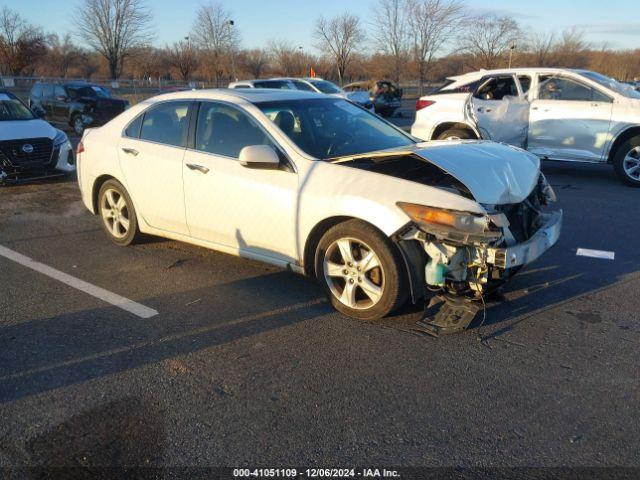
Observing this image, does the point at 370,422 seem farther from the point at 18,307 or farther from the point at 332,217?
the point at 18,307

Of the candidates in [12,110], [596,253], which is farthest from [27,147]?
[596,253]

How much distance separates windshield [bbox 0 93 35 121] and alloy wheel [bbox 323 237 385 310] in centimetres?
829

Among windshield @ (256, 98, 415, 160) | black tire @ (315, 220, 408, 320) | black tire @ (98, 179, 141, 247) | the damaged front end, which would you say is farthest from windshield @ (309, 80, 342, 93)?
the damaged front end

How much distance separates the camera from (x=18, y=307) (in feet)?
15.1

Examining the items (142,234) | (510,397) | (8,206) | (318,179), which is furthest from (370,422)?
(8,206)

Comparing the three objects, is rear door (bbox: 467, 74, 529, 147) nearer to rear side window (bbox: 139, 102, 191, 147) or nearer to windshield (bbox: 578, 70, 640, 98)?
windshield (bbox: 578, 70, 640, 98)

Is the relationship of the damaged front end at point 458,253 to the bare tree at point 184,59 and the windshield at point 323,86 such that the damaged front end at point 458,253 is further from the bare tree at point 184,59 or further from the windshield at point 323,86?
the bare tree at point 184,59

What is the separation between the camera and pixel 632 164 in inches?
352

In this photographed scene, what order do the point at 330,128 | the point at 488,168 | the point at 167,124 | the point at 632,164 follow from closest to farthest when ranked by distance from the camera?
the point at 488,168, the point at 330,128, the point at 167,124, the point at 632,164

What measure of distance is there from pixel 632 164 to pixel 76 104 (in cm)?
1738

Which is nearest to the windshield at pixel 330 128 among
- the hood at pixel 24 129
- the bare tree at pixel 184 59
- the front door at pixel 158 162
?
the front door at pixel 158 162

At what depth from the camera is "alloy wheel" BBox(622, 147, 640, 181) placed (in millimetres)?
8875

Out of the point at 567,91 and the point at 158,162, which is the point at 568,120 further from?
the point at 158,162

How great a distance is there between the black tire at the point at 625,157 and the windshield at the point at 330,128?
204 inches
